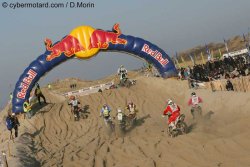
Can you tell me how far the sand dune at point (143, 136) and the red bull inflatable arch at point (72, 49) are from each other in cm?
196

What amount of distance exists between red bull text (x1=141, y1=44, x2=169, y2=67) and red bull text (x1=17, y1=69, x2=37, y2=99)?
23.8 feet

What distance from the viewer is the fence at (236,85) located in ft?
73.8

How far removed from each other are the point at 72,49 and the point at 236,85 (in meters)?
10.5

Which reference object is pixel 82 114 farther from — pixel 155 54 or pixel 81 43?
pixel 155 54

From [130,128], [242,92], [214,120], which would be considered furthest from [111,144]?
[242,92]

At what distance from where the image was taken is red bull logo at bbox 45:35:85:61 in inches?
1098

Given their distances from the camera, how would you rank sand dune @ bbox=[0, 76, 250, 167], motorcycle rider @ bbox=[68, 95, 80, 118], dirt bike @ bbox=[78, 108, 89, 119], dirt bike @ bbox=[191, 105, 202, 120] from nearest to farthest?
sand dune @ bbox=[0, 76, 250, 167], dirt bike @ bbox=[191, 105, 202, 120], motorcycle rider @ bbox=[68, 95, 80, 118], dirt bike @ bbox=[78, 108, 89, 119]

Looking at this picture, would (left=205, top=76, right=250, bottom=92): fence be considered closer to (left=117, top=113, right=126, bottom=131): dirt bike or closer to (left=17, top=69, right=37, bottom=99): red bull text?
(left=117, top=113, right=126, bottom=131): dirt bike

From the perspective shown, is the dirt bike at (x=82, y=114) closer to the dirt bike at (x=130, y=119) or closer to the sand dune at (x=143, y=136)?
the sand dune at (x=143, y=136)

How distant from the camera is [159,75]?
31297 millimetres

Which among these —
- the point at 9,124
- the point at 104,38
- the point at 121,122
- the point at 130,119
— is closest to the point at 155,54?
the point at 104,38

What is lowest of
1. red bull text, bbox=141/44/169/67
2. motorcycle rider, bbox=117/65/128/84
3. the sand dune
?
the sand dune

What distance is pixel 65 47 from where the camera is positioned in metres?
28.0

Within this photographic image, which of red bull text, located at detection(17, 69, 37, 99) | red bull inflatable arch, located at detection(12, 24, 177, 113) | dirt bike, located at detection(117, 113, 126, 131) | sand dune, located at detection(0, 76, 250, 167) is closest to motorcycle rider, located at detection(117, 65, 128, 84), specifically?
sand dune, located at detection(0, 76, 250, 167)
